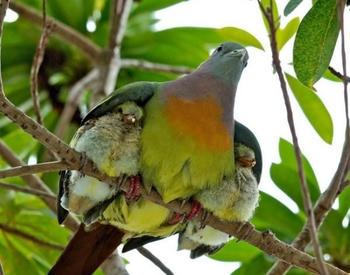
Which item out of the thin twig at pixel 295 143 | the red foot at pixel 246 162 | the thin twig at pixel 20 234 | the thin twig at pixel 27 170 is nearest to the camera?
the thin twig at pixel 295 143

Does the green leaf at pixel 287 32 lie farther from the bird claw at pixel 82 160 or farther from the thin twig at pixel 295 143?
the thin twig at pixel 295 143

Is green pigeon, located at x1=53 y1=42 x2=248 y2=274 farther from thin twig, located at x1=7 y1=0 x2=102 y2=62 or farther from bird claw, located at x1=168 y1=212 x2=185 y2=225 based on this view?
thin twig, located at x1=7 y1=0 x2=102 y2=62

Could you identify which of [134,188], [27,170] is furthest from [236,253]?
[27,170]

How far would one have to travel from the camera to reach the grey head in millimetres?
2926

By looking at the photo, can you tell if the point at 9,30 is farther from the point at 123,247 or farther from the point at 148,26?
the point at 123,247

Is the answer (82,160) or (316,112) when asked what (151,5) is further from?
(82,160)

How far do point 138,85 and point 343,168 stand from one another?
0.79 meters

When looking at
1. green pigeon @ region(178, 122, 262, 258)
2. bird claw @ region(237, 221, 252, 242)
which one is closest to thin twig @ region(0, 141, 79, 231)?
green pigeon @ region(178, 122, 262, 258)

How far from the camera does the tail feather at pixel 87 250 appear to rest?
9.32ft

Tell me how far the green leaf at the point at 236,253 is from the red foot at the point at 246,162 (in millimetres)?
768

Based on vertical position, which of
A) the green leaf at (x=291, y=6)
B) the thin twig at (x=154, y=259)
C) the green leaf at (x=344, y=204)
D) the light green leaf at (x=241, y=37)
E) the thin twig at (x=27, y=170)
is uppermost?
the green leaf at (x=291, y=6)

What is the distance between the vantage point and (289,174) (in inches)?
137

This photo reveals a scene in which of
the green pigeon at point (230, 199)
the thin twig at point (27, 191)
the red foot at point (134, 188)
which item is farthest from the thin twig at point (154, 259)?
the thin twig at point (27, 191)

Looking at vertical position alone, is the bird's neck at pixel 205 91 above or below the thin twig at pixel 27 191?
above
